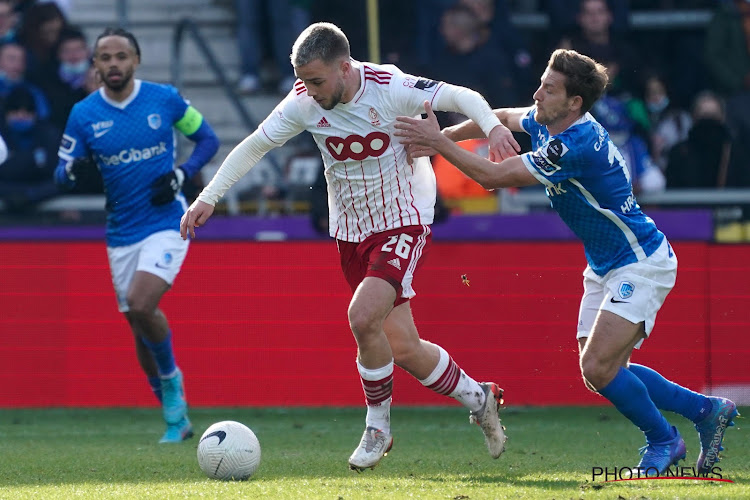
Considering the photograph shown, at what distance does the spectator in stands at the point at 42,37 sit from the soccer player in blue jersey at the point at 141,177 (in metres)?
4.20

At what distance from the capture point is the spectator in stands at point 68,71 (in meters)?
12.4

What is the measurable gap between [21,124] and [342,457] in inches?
238

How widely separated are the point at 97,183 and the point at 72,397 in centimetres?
238

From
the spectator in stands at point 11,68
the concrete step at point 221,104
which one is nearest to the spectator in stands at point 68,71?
the spectator in stands at point 11,68

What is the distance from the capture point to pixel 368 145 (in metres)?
6.66

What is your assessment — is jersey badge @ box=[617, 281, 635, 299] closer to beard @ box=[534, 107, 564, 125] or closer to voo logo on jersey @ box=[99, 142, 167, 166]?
beard @ box=[534, 107, 564, 125]

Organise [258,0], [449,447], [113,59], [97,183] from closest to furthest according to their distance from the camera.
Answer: [449,447]
[113,59]
[97,183]
[258,0]

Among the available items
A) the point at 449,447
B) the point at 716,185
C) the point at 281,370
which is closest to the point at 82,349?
the point at 281,370

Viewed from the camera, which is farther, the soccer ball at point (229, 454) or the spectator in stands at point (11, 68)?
the spectator in stands at point (11, 68)

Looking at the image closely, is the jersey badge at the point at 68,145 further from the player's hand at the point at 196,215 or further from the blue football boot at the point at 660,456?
the blue football boot at the point at 660,456

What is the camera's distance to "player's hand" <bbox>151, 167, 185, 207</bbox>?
8344 mm

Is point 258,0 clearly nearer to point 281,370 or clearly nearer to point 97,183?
point 97,183

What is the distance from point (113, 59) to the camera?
8469mm

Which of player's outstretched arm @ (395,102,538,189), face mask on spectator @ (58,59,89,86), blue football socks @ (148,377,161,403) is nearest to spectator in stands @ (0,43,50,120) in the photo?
face mask on spectator @ (58,59,89,86)
